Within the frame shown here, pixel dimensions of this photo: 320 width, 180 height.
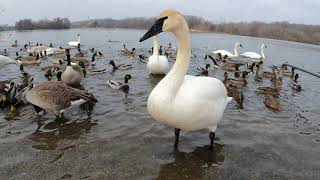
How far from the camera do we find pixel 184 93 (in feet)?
23.7

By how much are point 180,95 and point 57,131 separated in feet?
12.2

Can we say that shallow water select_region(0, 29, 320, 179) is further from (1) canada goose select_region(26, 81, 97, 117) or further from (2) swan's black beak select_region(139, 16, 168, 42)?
(2) swan's black beak select_region(139, 16, 168, 42)

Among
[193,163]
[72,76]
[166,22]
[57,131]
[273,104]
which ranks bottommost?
[193,163]

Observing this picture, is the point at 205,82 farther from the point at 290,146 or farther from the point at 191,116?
the point at 290,146

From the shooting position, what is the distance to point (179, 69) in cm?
750

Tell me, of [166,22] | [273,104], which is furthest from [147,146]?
[273,104]

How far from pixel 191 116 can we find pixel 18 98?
6.33 meters

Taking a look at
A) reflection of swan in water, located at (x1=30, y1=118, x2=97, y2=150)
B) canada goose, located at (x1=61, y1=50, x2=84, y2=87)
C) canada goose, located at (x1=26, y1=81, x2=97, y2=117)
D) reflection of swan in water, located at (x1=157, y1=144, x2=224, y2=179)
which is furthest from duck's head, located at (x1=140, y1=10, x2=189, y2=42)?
canada goose, located at (x1=61, y1=50, x2=84, y2=87)

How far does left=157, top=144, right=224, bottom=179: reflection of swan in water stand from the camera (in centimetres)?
718

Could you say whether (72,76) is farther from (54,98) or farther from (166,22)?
(166,22)

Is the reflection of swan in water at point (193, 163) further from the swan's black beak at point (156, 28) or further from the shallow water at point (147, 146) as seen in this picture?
the swan's black beak at point (156, 28)

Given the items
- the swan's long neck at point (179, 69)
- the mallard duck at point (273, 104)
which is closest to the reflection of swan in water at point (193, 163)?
the swan's long neck at point (179, 69)

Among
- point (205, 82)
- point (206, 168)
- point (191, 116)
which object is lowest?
point (206, 168)

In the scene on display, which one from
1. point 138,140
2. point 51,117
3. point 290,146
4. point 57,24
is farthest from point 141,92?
point 57,24
